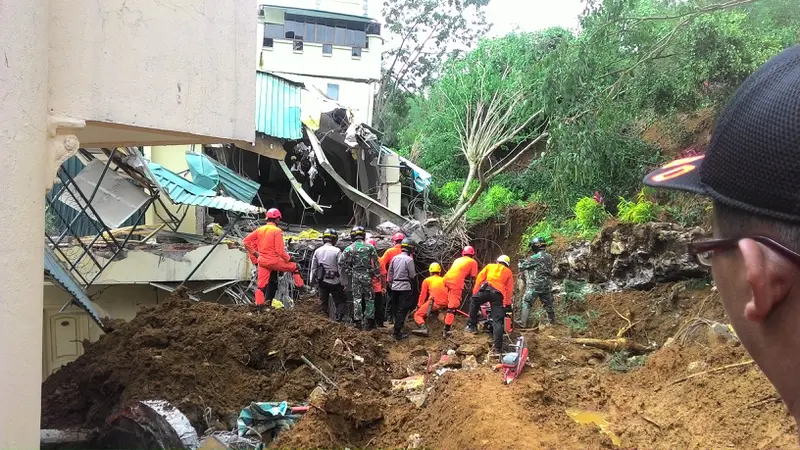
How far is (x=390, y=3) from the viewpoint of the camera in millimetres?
32188

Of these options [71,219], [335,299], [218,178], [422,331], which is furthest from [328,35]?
[422,331]

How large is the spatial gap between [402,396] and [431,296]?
3.54 m

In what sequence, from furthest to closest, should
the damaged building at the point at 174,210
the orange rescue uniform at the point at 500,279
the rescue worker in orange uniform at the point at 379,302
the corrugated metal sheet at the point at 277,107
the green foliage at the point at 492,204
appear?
the green foliage at the point at 492,204
the corrugated metal sheet at the point at 277,107
the rescue worker in orange uniform at the point at 379,302
the damaged building at the point at 174,210
the orange rescue uniform at the point at 500,279

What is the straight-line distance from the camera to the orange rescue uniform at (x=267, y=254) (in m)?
10.3

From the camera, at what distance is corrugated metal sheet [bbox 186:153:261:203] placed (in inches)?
433

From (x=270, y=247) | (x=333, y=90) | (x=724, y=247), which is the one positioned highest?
(x=333, y=90)

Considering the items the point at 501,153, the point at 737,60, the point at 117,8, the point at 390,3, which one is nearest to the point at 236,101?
the point at 117,8

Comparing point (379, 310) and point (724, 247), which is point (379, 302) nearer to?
point (379, 310)

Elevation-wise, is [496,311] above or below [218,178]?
below

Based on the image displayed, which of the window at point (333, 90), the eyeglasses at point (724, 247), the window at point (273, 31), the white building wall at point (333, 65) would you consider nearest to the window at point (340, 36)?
the white building wall at point (333, 65)

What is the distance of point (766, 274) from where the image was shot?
1.00m

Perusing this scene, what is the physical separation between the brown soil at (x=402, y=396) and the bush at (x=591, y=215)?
3.49 metres

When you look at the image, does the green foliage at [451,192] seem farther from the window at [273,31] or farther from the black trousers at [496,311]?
the window at [273,31]

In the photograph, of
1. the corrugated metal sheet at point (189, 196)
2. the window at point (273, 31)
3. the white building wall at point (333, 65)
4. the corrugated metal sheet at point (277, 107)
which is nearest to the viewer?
the corrugated metal sheet at point (189, 196)
